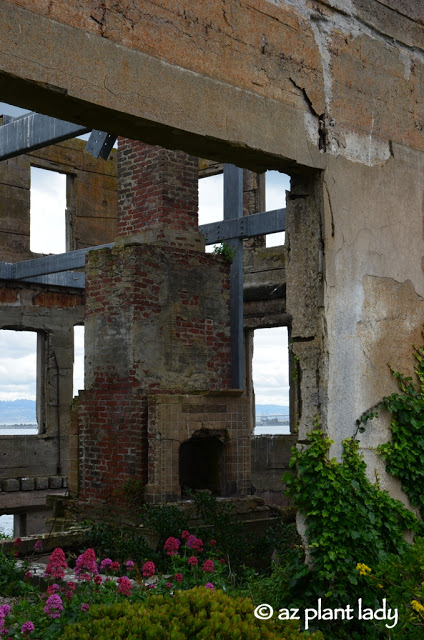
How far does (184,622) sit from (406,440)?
227 centimetres

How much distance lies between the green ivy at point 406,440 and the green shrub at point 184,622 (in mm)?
1673

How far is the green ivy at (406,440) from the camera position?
5.19 metres

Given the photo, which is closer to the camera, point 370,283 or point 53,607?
point 53,607

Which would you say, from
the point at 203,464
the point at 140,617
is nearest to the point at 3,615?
the point at 140,617

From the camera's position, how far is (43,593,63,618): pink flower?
4.59 m

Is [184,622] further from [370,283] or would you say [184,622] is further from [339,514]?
[370,283]

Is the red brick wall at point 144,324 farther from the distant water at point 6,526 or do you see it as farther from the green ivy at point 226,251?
the distant water at point 6,526

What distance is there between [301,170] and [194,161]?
6.48 meters

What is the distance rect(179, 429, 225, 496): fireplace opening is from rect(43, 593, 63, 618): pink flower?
5889mm

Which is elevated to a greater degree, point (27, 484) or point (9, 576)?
point (9, 576)

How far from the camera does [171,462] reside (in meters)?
9.89

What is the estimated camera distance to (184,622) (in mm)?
3557

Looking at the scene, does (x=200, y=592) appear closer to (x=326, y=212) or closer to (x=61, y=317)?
(x=326, y=212)

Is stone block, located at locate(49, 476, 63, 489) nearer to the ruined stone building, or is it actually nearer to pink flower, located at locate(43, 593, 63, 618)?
the ruined stone building
